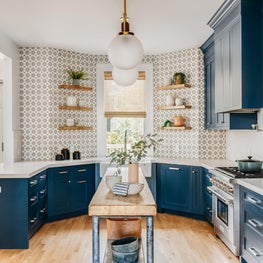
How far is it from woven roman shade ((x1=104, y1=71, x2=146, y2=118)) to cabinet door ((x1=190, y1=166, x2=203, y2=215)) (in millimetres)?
1530

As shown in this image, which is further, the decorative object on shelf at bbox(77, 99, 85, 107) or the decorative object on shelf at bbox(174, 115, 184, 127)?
the decorative object on shelf at bbox(77, 99, 85, 107)

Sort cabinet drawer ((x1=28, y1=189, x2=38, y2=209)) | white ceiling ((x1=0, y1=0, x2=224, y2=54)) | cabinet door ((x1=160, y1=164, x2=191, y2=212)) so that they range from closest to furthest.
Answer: white ceiling ((x1=0, y1=0, x2=224, y2=54)) < cabinet drawer ((x1=28, y1=189, x2=38, y2=209)) < cabinet door ((x1=160, y1=164, x2=191, y2=212))

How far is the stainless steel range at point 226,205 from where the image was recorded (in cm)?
342

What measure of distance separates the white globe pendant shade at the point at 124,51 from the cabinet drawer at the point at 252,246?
1841 millimetres

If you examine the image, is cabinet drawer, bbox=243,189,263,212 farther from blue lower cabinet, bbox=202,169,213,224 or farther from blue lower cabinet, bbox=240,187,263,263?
blue lower cabinet, bbox=202,169,213,224

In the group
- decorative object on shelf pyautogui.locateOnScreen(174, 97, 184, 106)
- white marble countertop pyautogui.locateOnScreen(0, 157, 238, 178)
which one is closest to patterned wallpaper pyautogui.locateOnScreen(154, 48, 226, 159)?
decorative object on shelf pyautogui.locateOnScreen(174, 97, 184, 106)

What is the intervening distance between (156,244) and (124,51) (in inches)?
100

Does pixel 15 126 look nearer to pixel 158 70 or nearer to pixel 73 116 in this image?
pixel 73 116

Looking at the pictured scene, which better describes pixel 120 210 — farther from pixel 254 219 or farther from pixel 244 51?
pixel 244 51

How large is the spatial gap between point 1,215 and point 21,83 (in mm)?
2390

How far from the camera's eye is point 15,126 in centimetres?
518

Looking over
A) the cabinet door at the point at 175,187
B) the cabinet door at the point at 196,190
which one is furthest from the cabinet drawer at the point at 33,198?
the cabinet door at the point at 196,190

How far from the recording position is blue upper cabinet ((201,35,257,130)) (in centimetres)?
423

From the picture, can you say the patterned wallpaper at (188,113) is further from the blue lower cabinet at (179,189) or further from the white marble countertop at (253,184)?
the white marble countertop at (253,184)
